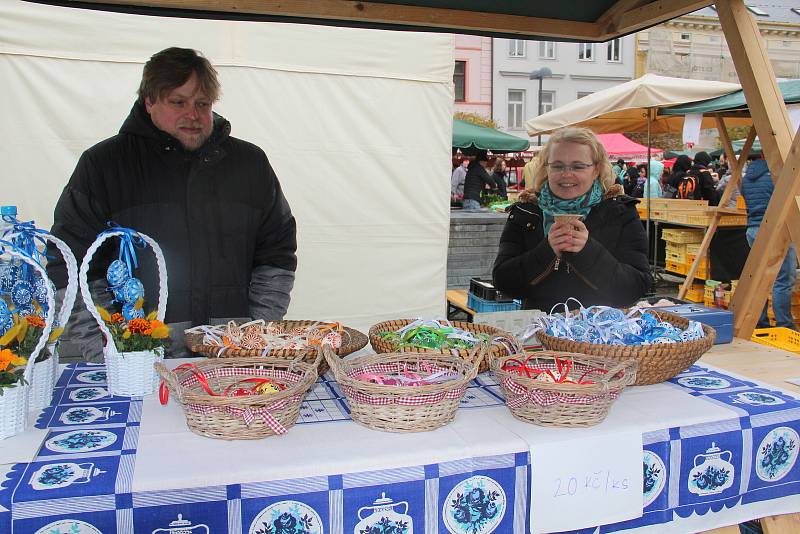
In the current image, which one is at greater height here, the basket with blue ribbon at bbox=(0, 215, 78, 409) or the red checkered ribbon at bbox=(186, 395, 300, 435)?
the basket with blue ribbon at bbox=(0, 215, 78, 409)

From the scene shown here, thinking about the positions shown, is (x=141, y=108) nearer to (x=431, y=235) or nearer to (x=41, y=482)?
(x=41, y=482)

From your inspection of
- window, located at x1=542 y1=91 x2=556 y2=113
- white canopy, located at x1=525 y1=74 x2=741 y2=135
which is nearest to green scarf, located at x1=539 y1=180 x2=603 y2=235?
white canopy, located at x1=525 y1=74 x2=741 y2=135

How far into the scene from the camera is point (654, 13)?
2363 mm

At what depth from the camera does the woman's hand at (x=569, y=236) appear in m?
2.18

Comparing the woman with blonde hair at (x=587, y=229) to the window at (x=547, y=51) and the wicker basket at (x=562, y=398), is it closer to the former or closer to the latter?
the wicker basket at (x=562, y=398)

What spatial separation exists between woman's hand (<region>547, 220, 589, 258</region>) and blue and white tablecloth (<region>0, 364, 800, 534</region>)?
67 centimetres

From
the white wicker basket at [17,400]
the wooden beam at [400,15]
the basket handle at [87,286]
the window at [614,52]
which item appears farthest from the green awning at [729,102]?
the window at [614,52]

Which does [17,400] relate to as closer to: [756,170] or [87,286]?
[87,286]

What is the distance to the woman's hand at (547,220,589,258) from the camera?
2182 mm

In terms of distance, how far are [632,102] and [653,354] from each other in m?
5.61

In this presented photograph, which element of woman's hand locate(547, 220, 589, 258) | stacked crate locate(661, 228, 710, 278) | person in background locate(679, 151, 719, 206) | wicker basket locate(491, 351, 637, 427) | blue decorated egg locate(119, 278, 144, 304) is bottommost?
stacked crate locate(661, 228, 710, 278)

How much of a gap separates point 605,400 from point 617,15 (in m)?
1.75

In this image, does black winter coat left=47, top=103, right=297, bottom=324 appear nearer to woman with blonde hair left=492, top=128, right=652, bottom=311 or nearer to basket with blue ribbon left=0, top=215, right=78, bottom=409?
basket with blue ribbon left=0, top=215, right=78, bottom=409

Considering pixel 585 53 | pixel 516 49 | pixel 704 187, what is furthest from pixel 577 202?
pixel 585 53
